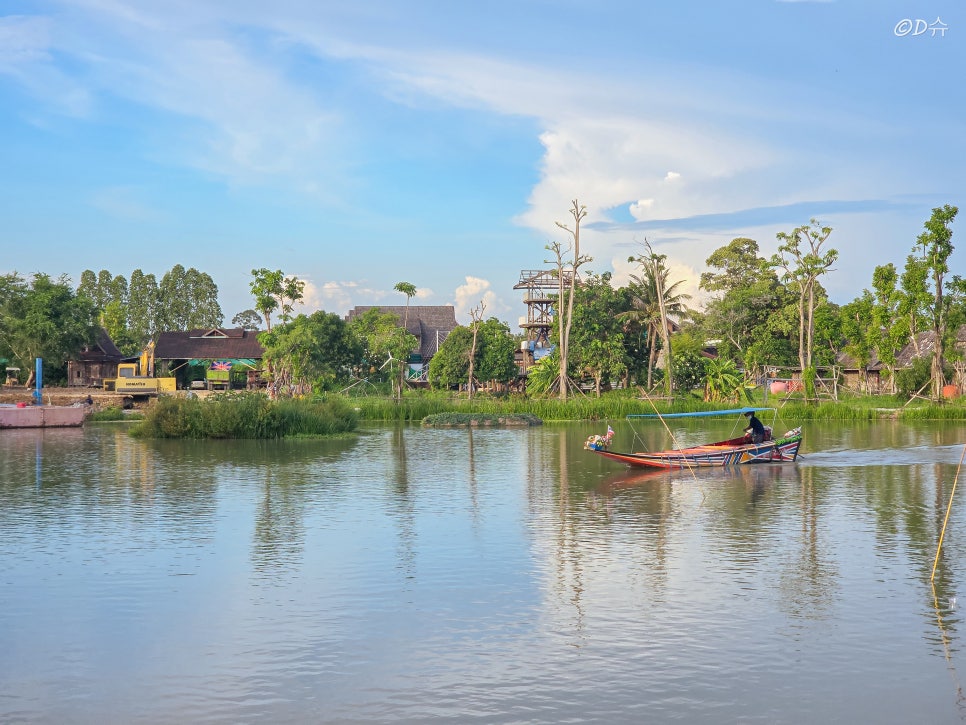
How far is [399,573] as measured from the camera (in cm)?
1423

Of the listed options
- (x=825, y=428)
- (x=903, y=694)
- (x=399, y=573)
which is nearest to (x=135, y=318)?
(x=825, y=428)

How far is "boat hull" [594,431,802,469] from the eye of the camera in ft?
87.8

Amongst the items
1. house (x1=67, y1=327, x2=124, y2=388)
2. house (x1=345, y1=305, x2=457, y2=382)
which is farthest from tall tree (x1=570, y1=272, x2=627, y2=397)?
house (x1=67, y1=327, x2=124, y2=388)

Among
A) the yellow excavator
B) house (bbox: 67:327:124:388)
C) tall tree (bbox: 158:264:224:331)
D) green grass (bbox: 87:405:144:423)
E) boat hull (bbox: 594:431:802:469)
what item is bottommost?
boat hull (bbox: 594:431:802:469)

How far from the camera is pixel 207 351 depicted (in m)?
75.9

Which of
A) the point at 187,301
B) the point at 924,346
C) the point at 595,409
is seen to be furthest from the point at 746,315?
the point at 187,301

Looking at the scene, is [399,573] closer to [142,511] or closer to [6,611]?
[6,611]

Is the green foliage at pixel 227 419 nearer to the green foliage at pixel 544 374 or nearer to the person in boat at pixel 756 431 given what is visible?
the person in boat at pixel 756 431

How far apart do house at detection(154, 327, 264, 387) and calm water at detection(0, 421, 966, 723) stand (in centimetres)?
5105

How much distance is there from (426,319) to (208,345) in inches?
780

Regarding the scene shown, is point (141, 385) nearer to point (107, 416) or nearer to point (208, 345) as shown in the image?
point (107, 416)

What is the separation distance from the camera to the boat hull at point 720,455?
26766mm

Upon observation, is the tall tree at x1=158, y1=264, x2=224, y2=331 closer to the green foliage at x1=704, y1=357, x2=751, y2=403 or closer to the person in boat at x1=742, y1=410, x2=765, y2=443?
the green foliage at x1=704, y1=357, x2=751, y2=403

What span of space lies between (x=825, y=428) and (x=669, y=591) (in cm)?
3280
